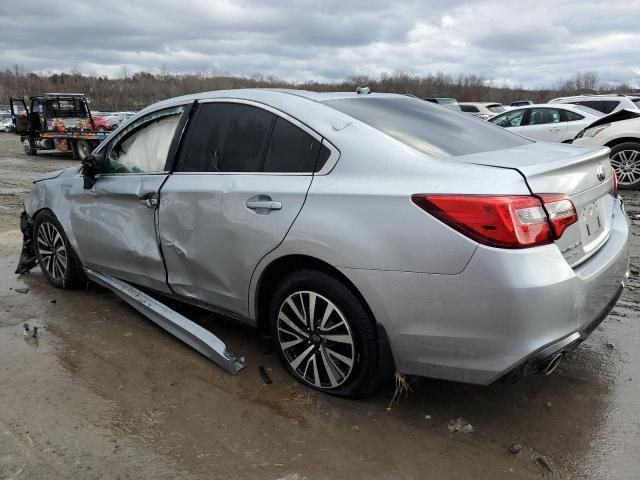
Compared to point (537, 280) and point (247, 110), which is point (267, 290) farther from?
point (537, 280)

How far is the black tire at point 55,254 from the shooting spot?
15.1 ft

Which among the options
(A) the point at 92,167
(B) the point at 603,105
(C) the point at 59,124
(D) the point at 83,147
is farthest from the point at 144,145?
(C) the point at 59,124

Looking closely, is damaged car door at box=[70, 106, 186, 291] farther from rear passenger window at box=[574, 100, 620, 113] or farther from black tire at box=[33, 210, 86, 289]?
rear passenger window at box=[574, 100, 620, 113]

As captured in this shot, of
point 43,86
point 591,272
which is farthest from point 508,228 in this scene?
point 43,86

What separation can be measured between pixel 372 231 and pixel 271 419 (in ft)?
3.70

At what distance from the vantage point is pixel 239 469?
2.48 m

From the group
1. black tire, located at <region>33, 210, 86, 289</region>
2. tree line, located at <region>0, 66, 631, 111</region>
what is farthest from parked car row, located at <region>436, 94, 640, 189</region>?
tree line, located at <region>0, 66, 631, 111</region>

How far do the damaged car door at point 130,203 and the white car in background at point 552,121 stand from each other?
34.1 ft

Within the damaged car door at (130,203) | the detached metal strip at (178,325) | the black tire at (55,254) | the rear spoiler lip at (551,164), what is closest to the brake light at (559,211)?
the rear spoiler lip at (551,164)

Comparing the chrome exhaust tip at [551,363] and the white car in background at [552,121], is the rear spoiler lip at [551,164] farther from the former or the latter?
the white car in background at [552,121]

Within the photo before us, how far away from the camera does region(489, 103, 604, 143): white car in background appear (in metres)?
12.3

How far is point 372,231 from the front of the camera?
8.36 feet

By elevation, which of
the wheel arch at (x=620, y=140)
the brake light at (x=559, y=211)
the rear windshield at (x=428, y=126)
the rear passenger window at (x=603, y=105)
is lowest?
the brake light at (x=559, y=211)

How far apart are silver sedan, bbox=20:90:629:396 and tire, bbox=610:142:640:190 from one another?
6638mm
